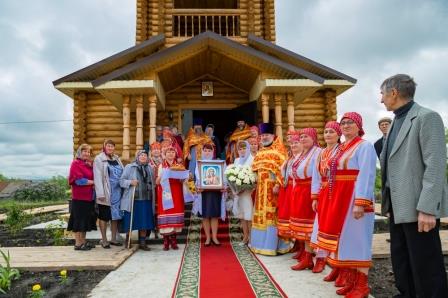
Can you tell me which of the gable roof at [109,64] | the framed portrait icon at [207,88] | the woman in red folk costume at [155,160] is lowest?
the woman in red folk costume at [155,160]

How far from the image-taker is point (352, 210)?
368 centimetres

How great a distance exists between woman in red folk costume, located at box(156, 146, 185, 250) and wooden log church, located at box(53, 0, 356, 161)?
3.02 metres

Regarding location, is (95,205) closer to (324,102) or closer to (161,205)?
(161,205)

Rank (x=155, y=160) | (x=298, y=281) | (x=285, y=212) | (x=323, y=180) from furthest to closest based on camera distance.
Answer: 1. (x=155, y=160)
2. (x=285, y=212)
3. (x=298, y=281)
4. (x=323, y=180)

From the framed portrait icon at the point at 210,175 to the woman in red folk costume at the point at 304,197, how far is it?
1.91 metres

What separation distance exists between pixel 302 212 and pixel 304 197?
8.2 inches

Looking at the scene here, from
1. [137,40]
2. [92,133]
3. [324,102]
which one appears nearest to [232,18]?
[137,40]

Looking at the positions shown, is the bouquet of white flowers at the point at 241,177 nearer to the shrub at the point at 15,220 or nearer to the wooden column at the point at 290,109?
the wooden column at the point at 290,109

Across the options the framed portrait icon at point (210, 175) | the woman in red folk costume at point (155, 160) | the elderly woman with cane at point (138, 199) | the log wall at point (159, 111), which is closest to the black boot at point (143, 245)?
the elderly woman with cane at point (138, 199)

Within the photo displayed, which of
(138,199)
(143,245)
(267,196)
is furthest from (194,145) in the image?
(267,196)

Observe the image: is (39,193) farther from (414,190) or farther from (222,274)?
(414,190)

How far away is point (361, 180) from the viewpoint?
141 inches

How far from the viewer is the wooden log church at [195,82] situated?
9.58 metres

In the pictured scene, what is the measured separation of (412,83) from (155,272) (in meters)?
3.79
